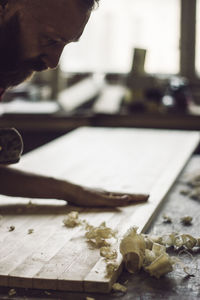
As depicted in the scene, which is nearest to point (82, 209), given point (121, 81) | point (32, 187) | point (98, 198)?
point (98, 198)

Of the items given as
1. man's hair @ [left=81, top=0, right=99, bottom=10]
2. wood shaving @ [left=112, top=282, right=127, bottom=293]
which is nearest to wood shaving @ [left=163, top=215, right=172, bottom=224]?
wood shaving @ [left=112, top=282, right=127, bottom=293]

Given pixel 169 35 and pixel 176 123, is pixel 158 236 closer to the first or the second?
pixel 176 123

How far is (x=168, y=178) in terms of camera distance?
1.98 m

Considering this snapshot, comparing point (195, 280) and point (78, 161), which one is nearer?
point (195, 280)

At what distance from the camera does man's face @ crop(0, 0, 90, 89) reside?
5.23ft

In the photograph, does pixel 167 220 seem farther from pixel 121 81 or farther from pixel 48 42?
pixel 121 81

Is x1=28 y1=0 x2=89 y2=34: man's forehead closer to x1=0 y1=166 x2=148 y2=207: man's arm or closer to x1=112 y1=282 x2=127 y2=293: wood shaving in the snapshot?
x1=0 y1=166 x2=148 y2=207: man's arm

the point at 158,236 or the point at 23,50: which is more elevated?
the point at 23,50

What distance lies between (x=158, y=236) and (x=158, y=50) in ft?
11.2

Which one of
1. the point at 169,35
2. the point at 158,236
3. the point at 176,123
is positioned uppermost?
the point at 169,35

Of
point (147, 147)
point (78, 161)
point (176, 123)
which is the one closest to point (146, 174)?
point (78, 161)

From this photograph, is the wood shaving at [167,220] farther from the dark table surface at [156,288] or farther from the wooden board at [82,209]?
the dark table surface at [156,288]

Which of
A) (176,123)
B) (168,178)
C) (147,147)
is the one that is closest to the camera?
(168,178)

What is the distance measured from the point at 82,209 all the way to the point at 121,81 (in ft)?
10.1
